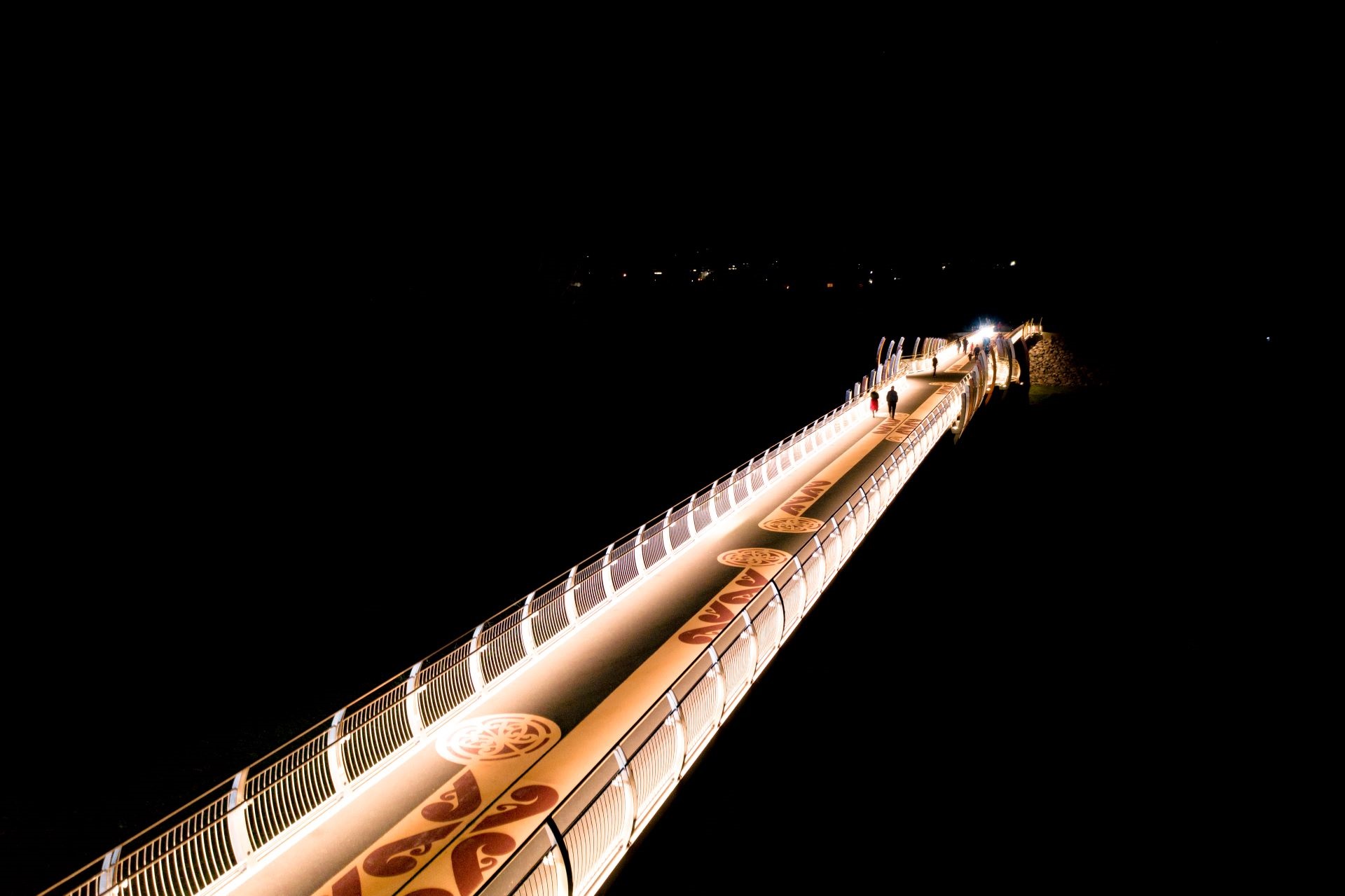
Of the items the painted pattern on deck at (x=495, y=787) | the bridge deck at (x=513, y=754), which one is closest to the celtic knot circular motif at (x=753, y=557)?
the bridge deck at (x=513, y=754)

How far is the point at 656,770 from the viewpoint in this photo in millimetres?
6887

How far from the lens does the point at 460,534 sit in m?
22.8

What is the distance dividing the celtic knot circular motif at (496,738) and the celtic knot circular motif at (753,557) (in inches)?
184

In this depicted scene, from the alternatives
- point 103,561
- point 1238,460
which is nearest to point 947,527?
point 103,561

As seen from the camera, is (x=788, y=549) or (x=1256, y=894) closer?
(x=1256, y=894)

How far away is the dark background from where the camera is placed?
34.3ft

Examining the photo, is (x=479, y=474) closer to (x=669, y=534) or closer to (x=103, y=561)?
(x=103, y=561)

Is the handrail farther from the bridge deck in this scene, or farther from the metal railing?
the metal railing

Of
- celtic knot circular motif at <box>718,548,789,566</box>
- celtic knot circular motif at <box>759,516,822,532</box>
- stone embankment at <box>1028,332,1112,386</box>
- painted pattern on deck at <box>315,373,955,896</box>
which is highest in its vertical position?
celtic knot circular motif at <box>759,516,822,532</box>

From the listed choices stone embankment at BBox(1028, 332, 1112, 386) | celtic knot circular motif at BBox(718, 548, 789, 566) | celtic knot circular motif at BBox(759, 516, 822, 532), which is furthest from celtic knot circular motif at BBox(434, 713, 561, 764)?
stone embankment at BBox(1028, 332, 1112, 386)

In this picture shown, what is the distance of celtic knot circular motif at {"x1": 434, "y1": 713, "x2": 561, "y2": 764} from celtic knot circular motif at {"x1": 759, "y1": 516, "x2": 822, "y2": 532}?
21.0ft

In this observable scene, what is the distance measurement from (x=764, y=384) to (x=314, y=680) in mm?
36889

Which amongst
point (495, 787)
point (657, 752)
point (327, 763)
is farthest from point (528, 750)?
point (327, 763)

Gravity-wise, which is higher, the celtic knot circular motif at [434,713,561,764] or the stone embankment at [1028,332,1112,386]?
the celtic knot circular motif at [434,713,561,764]
